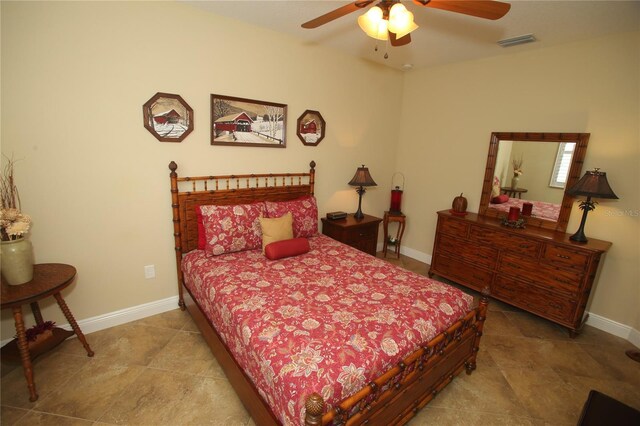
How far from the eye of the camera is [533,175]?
3.22 m

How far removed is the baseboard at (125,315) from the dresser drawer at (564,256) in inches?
142

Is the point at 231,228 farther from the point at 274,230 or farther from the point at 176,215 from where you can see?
the point at 176,215

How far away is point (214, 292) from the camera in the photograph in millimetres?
2072

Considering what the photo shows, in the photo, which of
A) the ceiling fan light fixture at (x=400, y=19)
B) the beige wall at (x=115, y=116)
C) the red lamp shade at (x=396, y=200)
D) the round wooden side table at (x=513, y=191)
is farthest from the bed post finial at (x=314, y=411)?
the red lamp shade at (x=396, y=200)

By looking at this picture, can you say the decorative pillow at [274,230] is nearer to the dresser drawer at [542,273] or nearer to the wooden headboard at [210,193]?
the wooden headboard at [210,193]

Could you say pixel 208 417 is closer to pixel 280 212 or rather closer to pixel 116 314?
pixel 116 314

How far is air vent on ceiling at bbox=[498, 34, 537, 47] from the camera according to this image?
2768mm

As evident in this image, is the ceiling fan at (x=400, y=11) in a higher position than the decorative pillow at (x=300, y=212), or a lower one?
higher

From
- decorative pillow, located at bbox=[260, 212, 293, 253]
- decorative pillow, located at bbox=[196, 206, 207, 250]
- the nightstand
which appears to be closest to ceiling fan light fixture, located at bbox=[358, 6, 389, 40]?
decorative pillow, located at bbox=[260, 212, 293, 253]

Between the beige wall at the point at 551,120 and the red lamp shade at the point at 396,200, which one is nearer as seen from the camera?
the beige wall at the point at 551,120

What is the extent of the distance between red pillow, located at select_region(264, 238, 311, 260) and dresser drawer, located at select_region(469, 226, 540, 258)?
1.95m

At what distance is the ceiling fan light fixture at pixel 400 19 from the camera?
1.55 metres

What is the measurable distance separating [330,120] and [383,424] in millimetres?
3058

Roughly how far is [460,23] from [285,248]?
8.14 ft
